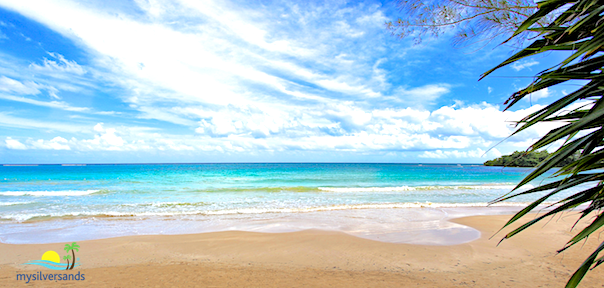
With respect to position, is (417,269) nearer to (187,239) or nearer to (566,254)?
(566,254)

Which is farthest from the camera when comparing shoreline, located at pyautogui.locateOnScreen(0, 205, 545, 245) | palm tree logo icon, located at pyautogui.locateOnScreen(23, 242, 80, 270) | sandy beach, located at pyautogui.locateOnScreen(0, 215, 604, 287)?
shoreline, located at pyautogui.locateOnScreen(0, 205, 545, 245)

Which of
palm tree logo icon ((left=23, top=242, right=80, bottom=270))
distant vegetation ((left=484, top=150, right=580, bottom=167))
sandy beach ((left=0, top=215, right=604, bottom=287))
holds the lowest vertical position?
palm tree logo icon ((left=23, top=242, right=80, bottom=270))

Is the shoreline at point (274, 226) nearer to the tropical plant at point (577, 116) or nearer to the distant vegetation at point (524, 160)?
the distant vegetation at point (524, 160)

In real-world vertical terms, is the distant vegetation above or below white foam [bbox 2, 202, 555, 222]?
above

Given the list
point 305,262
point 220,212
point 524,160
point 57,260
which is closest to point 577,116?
point 524,160

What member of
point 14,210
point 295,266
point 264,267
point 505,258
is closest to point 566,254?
point 505,258

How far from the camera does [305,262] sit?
219 inches

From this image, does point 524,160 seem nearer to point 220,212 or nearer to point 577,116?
point 577,116

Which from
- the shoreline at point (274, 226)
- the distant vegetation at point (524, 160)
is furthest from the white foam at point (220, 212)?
the distant vegetation at point (524, 160)

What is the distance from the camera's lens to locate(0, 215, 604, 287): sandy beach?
4676mm

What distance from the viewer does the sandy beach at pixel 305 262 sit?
184 inches
